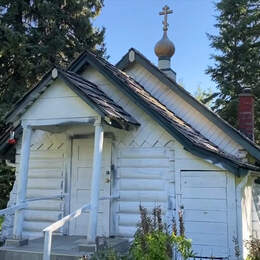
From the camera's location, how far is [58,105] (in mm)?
7395

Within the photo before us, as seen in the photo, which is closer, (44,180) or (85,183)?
(85,183)

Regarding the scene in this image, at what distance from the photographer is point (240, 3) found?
2002 cm

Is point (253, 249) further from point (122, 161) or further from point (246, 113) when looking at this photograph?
point (246, 113)

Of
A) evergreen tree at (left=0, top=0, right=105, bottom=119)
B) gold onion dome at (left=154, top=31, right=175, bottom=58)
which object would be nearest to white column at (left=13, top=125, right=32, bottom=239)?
gold onion dome at (left=154, top=31, right=175, bottom=58)

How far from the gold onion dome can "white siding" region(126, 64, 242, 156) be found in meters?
1.89

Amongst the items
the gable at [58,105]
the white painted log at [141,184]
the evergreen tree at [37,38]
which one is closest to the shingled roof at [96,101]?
the gable at [58,105]

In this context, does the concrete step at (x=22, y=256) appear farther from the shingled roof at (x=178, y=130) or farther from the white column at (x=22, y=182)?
the shingled roof at (x=178, y=130)

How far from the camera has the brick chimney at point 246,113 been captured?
1061cm

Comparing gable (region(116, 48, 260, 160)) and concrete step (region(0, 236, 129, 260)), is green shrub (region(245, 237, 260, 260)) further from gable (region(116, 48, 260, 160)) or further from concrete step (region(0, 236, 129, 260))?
concrete step (region(0, 236, 129, 260))

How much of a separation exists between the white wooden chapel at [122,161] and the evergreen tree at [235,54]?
30.9ft

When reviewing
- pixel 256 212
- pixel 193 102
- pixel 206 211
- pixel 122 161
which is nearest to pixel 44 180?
pixel 122 161

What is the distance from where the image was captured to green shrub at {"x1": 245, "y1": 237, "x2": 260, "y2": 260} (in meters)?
7.09

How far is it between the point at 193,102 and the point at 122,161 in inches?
101

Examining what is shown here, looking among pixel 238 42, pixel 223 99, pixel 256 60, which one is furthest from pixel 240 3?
pixel 223 99
